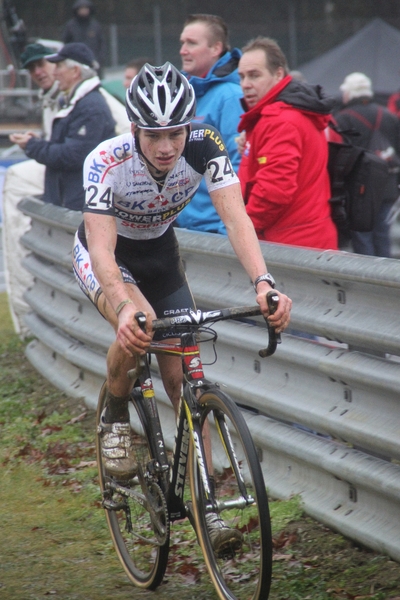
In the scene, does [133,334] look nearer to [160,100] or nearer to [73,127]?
[160,100]

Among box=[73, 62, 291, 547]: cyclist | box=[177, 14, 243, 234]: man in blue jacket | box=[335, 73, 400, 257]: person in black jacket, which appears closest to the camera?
box=[73, 62, 291, 547]: cyclist

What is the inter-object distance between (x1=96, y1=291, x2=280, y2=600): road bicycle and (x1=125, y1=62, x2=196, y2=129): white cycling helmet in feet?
2.72

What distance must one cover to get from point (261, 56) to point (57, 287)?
9.08 ft

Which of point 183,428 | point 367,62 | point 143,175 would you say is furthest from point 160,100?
point 367,62

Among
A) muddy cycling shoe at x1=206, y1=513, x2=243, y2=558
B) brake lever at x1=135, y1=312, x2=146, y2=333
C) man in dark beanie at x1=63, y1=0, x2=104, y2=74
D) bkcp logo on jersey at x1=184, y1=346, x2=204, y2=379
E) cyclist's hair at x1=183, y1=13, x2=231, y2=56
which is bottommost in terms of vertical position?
man in dark beanie at x1=63, y1=0, x2=104, y2=74

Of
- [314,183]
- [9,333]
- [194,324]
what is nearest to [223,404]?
[194,324]

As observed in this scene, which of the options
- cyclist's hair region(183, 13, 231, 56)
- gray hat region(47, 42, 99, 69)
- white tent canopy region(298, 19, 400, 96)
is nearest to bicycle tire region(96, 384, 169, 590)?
cyclist's hair region(183, 13, 231, 56)

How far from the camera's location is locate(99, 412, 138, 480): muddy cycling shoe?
4.55 meters

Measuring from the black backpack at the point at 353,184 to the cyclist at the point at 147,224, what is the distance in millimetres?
1852

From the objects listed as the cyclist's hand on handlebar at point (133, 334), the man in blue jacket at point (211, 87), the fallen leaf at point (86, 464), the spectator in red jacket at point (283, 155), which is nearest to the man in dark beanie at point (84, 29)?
the man in blue jacket at point (211, 87)

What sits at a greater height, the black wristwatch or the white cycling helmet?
the white cycling helmet

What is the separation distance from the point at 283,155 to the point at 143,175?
1771 mm

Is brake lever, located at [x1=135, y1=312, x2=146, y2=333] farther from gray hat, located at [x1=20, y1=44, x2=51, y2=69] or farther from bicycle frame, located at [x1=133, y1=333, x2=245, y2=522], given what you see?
gray hat, located at [x1=20, y1=44, x2=51, y2=69]

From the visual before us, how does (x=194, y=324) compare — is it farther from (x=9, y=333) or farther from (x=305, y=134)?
(x=9, y=333)
